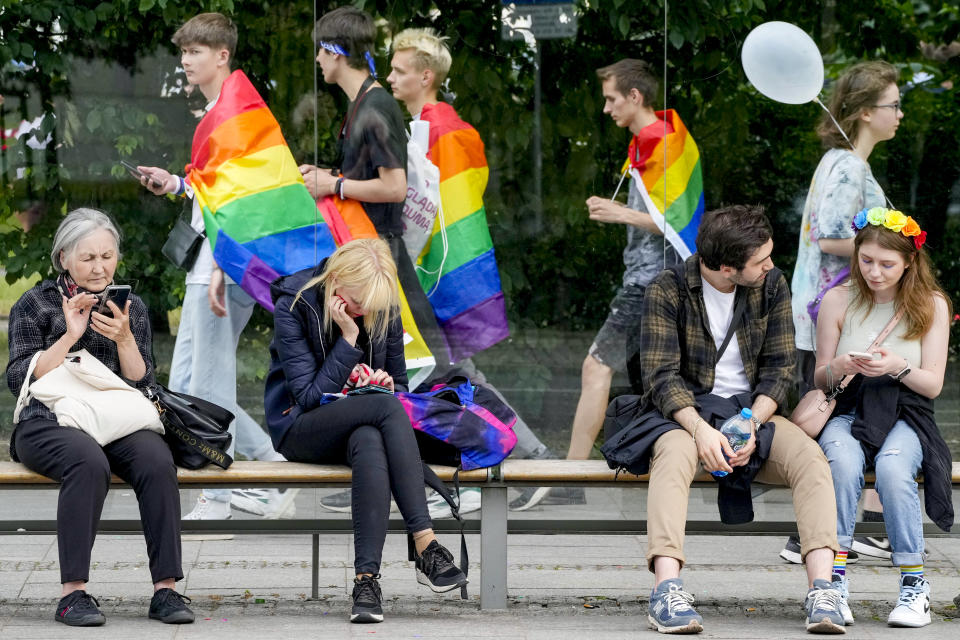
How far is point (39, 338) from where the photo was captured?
4.96m

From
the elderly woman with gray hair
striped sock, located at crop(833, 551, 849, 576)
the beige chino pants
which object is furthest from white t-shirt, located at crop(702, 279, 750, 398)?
the elderly woman with gray hair

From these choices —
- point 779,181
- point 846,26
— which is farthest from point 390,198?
point 846,26

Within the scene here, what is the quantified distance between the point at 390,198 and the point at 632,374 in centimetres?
139

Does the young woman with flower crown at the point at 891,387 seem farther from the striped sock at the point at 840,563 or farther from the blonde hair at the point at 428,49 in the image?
the blonde hair at the point at 428,49

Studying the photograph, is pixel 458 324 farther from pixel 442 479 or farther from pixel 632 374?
pixel 442 479

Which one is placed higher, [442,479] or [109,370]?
[109,370]

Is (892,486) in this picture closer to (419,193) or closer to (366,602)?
(366,602)

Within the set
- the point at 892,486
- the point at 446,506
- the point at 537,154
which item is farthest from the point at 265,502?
the point at 892,486

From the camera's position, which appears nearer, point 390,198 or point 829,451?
point 829,451

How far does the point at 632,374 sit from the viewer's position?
6832 millimetres

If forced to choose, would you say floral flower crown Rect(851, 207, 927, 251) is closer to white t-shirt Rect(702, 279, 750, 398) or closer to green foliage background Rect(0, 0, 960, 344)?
white t-shirt Rect(702, 279, 750, 398)

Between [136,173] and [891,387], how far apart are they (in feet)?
11.2

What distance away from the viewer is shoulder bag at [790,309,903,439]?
5098mm

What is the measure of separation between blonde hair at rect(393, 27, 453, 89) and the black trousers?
2.38 m
